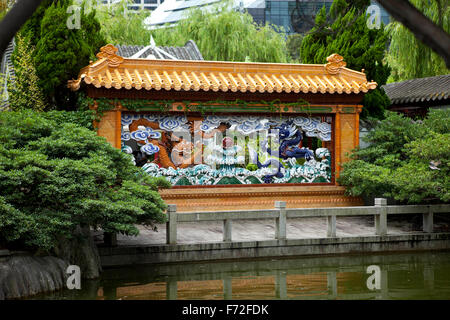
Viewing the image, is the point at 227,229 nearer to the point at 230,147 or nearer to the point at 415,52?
the point at 230,147

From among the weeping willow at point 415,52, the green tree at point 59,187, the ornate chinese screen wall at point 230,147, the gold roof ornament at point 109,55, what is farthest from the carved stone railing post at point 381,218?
the weeping willow at point 415,52

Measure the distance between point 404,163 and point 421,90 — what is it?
244 inches

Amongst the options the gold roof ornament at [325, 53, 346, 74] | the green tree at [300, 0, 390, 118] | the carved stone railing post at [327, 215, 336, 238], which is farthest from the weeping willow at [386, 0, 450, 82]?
the carved stone railing post at [327, 215, 336, 238]

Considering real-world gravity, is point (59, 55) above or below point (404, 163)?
above

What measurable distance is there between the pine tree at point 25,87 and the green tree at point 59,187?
3.21m

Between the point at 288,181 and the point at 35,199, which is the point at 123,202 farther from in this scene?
the point at 288,181

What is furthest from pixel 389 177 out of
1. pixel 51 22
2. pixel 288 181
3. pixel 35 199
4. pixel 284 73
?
pixel 51 22

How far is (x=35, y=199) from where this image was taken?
27.3 feet

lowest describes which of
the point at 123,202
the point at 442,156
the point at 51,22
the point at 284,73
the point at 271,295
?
the point at 271,295

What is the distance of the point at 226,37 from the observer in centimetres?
2633

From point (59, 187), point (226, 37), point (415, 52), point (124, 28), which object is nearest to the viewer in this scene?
point (59, 187)

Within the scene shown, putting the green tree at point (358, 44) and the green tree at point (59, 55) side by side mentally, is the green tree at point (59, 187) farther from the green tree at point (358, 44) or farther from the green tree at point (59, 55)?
the green tree at point (358, 44)

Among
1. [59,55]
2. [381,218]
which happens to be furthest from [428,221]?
[59,55]

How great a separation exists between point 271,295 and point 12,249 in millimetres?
3525
